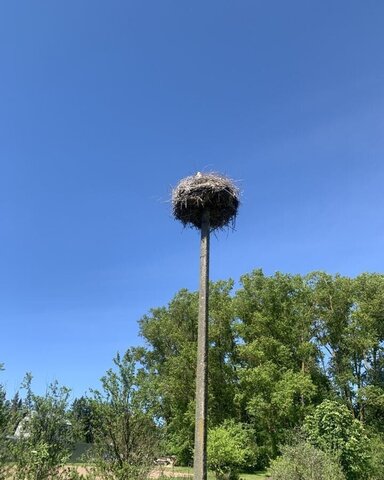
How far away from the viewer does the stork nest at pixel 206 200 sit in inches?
439

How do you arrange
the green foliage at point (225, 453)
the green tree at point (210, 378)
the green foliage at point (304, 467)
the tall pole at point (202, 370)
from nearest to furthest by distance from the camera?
the tall pole at point (202, 370), the green foliage at point (304, 467), the green foliage at point (225, 453), the green tree at point (210, 378)

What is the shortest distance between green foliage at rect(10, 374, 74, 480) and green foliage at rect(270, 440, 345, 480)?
Result: 7.77m

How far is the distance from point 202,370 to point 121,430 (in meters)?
2.58

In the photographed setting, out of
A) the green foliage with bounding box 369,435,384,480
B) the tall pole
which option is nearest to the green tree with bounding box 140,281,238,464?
the green foliage with bounding box 369,435,384,480

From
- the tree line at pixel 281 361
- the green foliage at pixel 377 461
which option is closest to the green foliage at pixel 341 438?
the green foliage at pixel 377 461

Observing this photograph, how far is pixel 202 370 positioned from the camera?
382 inches

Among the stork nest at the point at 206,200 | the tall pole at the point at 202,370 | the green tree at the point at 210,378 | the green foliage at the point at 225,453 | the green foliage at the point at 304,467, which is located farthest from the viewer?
the green tree at the point at 210,378

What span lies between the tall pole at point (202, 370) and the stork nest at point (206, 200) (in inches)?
13.1

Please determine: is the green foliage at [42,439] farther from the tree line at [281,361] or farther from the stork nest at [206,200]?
the tree line at [281,361]

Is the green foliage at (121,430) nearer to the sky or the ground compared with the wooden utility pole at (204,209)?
nearer to the ground

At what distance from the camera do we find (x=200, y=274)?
35.2ft

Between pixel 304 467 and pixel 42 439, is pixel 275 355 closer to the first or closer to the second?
pixel 304 467

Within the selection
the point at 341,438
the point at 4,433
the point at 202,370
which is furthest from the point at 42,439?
the point at 341,438

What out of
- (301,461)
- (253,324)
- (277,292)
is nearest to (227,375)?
(253,324)
